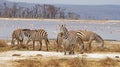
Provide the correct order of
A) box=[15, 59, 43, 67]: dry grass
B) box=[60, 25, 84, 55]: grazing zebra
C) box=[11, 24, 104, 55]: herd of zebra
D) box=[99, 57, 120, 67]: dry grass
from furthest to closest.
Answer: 1. box=[11, 24, 104, 55]: herd of zebra
2. box=[60, 25, 84, 55]: grazing zebra
3. box=[99, 57, 120, 67]: dry grass
4. box=[15, 59, 43, 67]: dry grass

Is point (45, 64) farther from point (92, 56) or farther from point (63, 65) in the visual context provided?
point (92, 56)

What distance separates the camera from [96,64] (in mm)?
17062

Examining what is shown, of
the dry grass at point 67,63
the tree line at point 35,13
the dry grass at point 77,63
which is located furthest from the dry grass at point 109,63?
the tree line at point 35,13

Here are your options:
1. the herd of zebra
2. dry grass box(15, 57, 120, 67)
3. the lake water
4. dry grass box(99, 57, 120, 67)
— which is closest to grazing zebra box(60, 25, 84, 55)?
the herd of zebra

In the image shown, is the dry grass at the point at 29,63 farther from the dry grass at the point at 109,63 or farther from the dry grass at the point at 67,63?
the dry grass at the point at 109,63

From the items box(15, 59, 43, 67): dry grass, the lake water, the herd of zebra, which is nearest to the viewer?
box(15, 59, 43, 67): dry grass

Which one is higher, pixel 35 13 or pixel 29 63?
pixel 29 63

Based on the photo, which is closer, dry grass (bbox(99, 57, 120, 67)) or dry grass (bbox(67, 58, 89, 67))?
dry grass (bbox(67, 58, 89, 67))

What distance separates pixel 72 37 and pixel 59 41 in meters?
2.64

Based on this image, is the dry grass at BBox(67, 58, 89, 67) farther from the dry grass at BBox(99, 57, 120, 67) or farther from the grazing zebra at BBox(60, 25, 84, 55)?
the grazing zebra at BBox(60, 25, 84, 55)

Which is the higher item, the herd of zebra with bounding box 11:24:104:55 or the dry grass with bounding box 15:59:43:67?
the herd of zebra with bounding box 11:24:104:55

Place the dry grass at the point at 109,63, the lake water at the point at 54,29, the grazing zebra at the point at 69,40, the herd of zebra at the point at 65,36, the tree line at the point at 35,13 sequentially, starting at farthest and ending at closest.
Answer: the tree line at the point at 35,13 → the lake water at the point at 54,29 → the herd of zebra at the point at 65,36 → the grazing zebra at the point at 69,40 → the dry grass at the point at 109,63

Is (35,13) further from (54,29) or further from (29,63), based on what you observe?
(29,63)

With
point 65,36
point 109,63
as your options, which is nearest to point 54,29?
point 65,36
